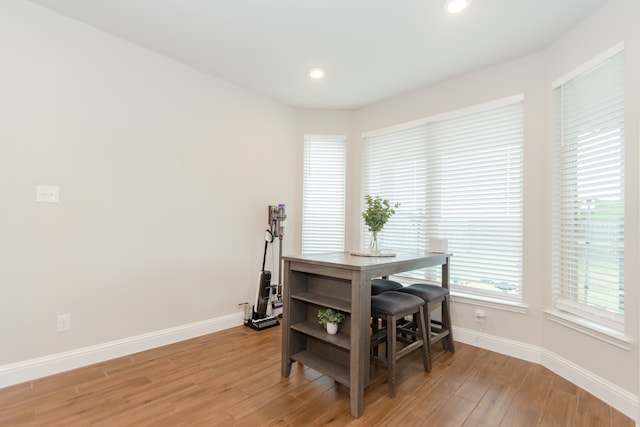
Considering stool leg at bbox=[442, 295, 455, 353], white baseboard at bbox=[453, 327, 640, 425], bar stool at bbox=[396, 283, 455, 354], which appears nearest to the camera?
white baseboard at bbox=[453, 327, 640, 425]

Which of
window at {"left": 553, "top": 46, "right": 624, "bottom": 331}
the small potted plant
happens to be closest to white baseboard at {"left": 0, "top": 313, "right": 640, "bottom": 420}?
window at {"left": 553, "top": 46, "right": 624, "bottom": 331}

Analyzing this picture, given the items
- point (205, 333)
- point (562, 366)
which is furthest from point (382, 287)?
point (205, 333)

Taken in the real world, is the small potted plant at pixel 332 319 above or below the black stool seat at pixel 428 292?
below

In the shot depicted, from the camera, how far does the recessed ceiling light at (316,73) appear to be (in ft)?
10.0

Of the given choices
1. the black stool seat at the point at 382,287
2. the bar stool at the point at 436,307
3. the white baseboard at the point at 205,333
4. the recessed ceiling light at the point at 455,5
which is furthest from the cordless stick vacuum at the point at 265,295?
the recessed ceiling light at the point at 455,5

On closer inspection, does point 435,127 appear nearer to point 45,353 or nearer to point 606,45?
point 606,45

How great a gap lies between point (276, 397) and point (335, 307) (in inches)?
27.9

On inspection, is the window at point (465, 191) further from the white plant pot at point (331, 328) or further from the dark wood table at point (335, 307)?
the white plant pot at point (331, 328)

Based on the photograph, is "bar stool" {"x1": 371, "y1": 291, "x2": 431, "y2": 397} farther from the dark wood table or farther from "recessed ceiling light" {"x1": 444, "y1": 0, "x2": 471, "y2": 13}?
"recessed ceiling light" {"x1": 444, "y1": 0, "x2": 471, "y2": 13}

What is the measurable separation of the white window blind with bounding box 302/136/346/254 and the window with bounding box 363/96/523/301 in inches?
23.5

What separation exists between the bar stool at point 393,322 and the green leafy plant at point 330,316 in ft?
0.85

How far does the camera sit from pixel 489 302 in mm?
2885

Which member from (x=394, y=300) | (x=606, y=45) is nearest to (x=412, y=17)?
(x=606, y=45)

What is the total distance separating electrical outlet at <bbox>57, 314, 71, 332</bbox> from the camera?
231cm
